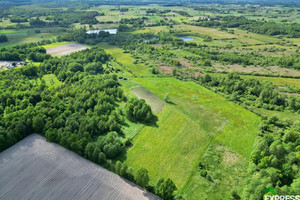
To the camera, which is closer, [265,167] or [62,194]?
[62,194]

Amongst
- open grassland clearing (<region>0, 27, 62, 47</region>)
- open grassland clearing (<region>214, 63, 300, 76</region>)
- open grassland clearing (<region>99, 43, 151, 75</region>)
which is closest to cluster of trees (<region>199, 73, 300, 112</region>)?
open grassland clearing (<region>214, 63, 300, 76</region>)

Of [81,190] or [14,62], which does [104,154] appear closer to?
[81,190]

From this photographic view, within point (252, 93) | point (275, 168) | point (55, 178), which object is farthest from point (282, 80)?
point (55, 178)

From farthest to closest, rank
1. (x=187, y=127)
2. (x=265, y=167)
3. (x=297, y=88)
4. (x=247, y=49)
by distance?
(x=247, y=49) < (x=297, y=88) < (x=187, y=127) < (x=265, y=167)

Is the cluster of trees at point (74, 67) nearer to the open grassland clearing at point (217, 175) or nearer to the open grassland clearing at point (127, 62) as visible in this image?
the open grassland clearing at point (127, 62)

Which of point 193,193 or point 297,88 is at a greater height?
point 297,88

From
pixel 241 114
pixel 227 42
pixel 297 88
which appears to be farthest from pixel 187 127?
pixel 227 42

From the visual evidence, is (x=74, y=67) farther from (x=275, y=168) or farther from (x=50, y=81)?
(x=275, y=168)
